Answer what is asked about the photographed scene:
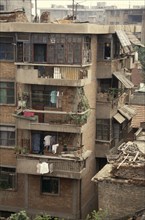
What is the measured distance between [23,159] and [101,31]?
24.5ft

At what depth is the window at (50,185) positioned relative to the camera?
74.5 ft

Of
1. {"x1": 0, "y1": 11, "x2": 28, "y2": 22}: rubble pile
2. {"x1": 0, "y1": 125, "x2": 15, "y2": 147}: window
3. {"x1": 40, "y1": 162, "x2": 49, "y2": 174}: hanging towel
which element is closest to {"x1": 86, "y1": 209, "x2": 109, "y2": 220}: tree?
{"x1": 40, "y1": 162, "x2": 49, "y2": 174}: hanging towel

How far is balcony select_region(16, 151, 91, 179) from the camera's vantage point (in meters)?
21.5

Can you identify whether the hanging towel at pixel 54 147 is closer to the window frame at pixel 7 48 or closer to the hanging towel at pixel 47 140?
the hanging towel at pixel 47 140

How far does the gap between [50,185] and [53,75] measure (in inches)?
226

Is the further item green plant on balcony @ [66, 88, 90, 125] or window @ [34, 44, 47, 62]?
window @ [34, 44, 47, 62]

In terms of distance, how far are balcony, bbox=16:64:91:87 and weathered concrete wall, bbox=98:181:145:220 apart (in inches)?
206

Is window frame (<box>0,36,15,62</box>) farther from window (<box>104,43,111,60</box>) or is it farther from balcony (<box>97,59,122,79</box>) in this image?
window (<box>104,43,111,60</box>)

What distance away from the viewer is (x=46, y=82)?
21.3 meters

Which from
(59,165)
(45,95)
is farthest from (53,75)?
(59,165)

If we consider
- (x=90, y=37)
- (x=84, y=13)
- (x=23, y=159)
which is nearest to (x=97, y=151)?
(x=23, y=159)

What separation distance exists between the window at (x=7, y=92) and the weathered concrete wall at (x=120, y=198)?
7035 mm

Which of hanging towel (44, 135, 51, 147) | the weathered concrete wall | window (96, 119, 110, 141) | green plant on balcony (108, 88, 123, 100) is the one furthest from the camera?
window (96, 119, 110, 141)

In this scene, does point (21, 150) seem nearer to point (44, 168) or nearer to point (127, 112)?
point (44, 168)
